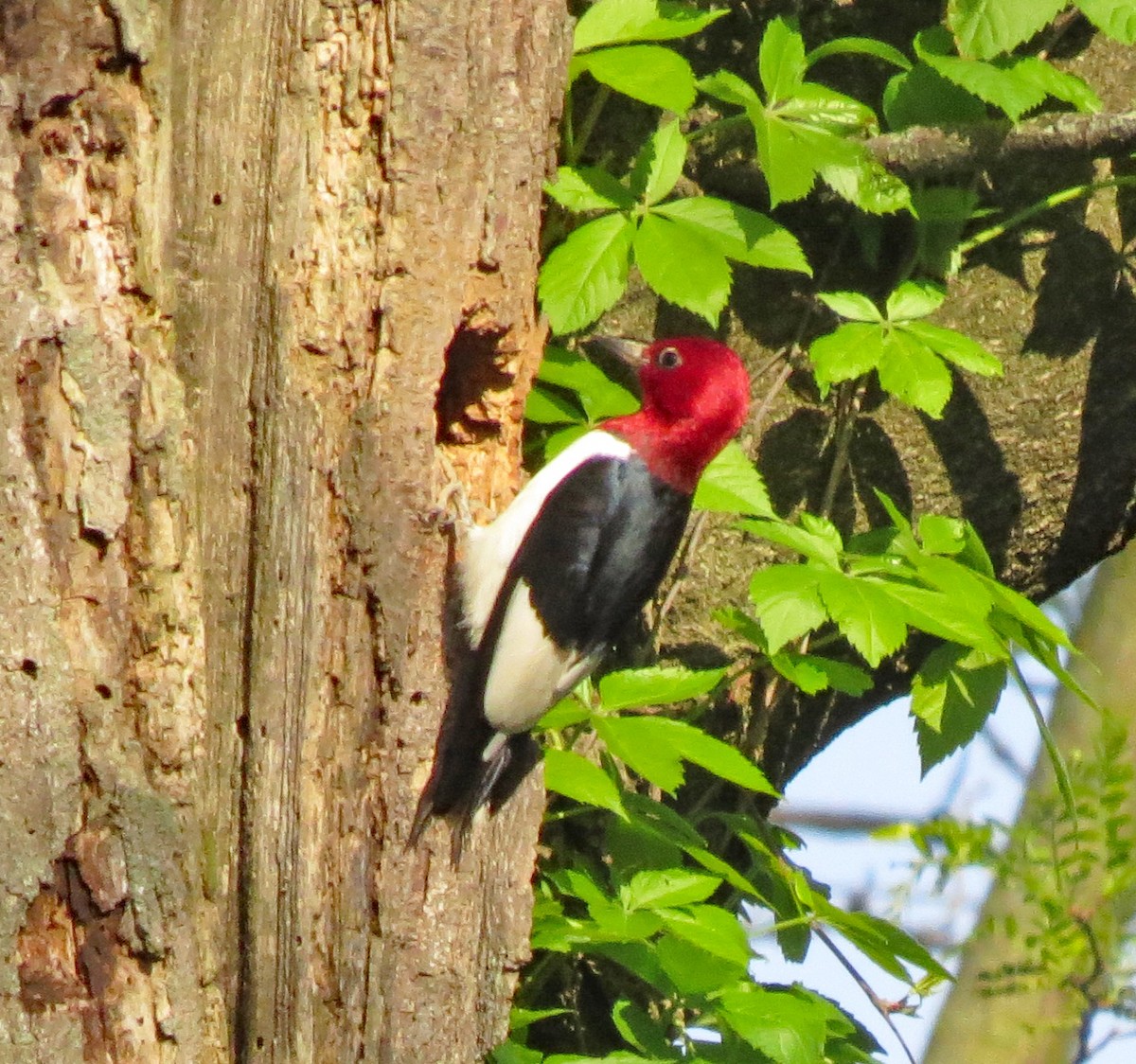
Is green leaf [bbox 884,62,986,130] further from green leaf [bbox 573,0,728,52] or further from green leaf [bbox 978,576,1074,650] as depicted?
green leaf [bbox 978,576,1074,650]

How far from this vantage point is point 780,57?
273 cm

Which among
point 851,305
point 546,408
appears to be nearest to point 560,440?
point 546,408

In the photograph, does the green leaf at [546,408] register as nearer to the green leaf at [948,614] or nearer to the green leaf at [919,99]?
the green leaf at [948,614]

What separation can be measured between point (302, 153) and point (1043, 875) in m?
3.19

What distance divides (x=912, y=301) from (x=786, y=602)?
0.77 meters

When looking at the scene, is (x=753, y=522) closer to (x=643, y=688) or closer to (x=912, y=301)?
(x=643, y=688)

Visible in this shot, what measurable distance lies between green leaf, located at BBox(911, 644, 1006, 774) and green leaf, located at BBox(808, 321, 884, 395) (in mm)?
544

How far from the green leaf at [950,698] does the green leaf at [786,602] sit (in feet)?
1.39

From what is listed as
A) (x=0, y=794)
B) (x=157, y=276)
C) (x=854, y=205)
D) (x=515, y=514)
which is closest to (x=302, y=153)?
(x=157, y=276)

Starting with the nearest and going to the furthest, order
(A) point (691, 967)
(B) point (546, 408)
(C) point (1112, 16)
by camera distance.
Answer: (A) point (691, 967), (C) point (1112, 16), (B) point (546, 408)

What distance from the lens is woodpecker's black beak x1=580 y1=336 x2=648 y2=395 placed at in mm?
3109

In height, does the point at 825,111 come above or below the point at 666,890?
above

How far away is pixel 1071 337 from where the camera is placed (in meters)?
3.31

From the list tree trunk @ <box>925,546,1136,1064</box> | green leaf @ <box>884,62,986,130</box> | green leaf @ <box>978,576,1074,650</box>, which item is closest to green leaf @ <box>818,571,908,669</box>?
green leaf @ <box>978,576,1074,650</box>
